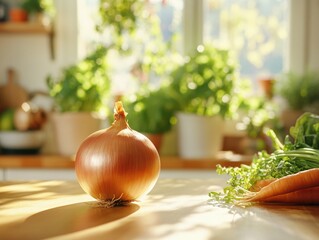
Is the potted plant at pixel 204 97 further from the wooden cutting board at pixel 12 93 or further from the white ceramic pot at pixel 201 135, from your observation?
the wooden cutting board at pixel 12 93

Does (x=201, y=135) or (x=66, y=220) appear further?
(x=201, y=135)

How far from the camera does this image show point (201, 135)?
118 inches

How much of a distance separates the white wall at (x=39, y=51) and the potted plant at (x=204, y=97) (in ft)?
2.34

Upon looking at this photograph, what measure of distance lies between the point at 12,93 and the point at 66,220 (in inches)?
94.5

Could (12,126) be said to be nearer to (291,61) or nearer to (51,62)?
(51,62)

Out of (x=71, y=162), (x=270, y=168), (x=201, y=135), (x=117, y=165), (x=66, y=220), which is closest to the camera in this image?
(x=66, y=220)

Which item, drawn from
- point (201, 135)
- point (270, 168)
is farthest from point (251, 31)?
point (270, 168)

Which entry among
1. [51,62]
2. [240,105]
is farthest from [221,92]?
[51,62]

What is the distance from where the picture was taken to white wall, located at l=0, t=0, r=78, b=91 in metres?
3.42

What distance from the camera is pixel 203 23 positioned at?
3.40 m

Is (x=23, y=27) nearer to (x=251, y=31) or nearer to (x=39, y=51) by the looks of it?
(x=39, y=51)

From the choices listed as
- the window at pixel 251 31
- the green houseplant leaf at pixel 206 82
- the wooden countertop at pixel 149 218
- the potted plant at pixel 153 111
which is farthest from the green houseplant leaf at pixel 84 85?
the wooden countertop at pixel 149 218

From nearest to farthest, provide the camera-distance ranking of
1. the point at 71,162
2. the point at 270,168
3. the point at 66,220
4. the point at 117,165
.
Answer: the point at 66,220 < the point at 117,165 < the point at 270,168 < the point at 71,162

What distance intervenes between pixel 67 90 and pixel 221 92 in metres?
0.76
